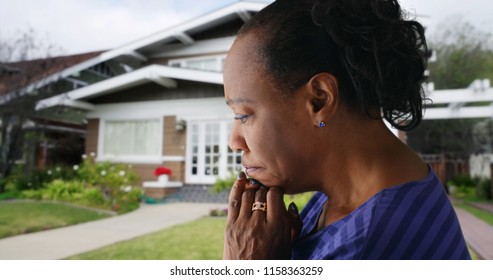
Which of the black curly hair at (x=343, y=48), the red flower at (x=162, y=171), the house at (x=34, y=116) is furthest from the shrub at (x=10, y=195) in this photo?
the black curly hair at (x=343, y=48)

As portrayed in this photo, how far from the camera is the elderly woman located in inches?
20.6

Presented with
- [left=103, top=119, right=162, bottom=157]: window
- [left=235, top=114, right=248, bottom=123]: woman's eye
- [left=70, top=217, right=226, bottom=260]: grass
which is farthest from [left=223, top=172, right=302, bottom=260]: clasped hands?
[left=103, top=119, right=162, bottom=157]: window

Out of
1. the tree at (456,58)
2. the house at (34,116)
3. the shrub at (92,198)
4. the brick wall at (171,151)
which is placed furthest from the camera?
the tree at (456,58)

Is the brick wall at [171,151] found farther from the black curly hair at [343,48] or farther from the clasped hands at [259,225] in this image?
the black curly hair at [343,48]

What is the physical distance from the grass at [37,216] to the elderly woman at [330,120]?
12.0 feet

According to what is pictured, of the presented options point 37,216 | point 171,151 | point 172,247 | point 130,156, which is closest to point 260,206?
point 172,247

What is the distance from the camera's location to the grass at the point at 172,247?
2.76 metres

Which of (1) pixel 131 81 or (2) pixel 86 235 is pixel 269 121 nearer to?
(2) pixel 86 235

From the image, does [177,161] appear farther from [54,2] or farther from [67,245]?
[54,2]

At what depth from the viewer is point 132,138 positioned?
27.9 feet

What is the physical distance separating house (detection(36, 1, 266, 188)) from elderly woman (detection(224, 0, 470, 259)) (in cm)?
677

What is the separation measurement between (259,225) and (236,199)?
77 mm

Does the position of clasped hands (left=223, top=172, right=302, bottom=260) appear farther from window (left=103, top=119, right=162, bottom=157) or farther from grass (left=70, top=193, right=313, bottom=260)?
window (left=103, top=119, right=162, bottom=157)

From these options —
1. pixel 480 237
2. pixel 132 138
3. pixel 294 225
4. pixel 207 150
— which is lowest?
pixel 480 237
